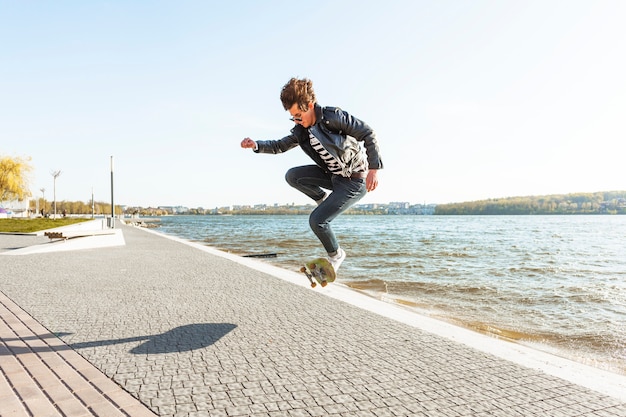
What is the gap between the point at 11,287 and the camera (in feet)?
25.8

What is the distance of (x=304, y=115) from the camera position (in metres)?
4.54

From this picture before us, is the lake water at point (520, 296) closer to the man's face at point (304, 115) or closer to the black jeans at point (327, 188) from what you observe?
the black jeans at point (327, 188)

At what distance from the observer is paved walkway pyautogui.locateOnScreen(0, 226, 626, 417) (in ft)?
9.97

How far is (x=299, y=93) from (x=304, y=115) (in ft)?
0.73

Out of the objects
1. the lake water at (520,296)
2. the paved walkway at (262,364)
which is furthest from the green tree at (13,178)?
the paved walkway at (262,364)

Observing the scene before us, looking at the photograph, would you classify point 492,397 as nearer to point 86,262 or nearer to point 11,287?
point 11,287

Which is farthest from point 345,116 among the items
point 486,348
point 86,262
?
point 86,262

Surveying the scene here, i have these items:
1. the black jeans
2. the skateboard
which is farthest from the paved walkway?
the black jeans

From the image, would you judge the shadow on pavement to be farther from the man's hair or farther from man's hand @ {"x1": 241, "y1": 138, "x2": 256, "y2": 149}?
the man's hair

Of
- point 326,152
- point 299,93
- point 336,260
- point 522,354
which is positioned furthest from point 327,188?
point 522,354

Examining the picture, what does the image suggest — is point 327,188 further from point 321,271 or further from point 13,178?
point 13,178

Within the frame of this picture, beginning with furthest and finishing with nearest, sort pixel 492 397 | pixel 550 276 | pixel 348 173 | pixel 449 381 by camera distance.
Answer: pixel 550 276 < pixel 348 173 < pixel 449 381 < pixel 492 397

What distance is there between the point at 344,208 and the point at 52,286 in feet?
19.7

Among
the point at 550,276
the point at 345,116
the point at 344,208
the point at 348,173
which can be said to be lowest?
the point at 550,276
